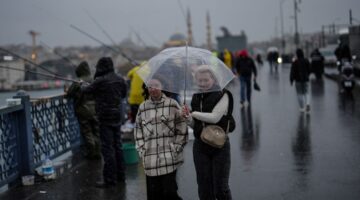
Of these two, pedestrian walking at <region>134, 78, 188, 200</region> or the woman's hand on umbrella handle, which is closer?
the woman's hand on umbrella handle

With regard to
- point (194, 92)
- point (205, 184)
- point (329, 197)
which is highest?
point (194, 92)

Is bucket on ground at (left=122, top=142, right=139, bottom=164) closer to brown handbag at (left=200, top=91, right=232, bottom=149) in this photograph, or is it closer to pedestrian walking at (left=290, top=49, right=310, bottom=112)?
brown handbag at (left=200, top=91, right=232, bottom=149)

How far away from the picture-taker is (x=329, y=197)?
6316 millimetres

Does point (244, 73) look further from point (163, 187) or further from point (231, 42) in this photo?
point (231, 42)

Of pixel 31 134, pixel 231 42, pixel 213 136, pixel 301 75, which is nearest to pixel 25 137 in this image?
pixel 31 134

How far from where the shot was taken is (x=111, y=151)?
7.16m

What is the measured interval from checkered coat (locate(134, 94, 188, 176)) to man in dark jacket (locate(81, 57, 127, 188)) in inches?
71.5

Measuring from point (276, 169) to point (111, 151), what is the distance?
2.52 meters

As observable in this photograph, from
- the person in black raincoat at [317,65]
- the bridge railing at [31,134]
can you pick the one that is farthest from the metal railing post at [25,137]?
the person in black raincoat at [317,65]

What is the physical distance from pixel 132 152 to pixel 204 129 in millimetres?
3704

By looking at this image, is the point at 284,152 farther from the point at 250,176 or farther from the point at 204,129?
the point at 204,129

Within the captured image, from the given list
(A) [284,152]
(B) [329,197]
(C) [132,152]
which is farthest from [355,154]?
(C) [132,152]

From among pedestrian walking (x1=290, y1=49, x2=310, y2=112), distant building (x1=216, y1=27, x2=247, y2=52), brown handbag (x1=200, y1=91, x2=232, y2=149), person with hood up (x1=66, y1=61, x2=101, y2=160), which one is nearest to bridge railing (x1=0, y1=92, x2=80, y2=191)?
person with hood up (x1=66, y1=61, x2=101, y2=160)

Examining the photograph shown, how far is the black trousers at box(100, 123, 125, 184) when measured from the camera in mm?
7109
